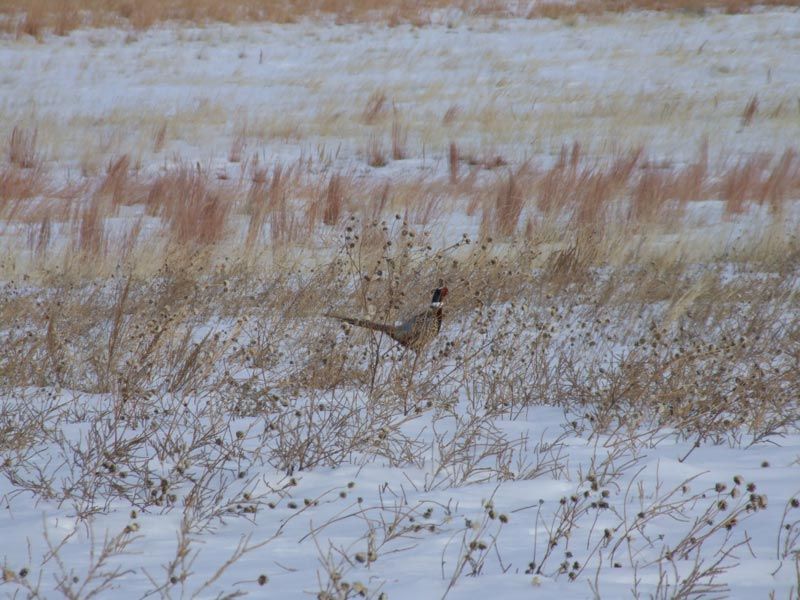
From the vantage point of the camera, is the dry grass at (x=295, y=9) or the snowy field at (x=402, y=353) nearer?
the snowy field at (x=402, y=353)

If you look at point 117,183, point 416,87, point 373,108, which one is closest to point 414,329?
point 117,183

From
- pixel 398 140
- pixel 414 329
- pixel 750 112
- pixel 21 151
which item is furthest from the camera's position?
pixel 750 112

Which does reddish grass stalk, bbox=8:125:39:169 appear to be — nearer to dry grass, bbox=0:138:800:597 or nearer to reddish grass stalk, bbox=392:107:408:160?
dry grass, bbox=0:138:800:597

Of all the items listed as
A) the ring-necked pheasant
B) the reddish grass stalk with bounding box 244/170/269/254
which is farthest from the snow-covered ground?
the ring-necked pheasant

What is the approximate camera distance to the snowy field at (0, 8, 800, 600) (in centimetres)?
217

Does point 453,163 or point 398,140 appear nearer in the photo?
point 453,163

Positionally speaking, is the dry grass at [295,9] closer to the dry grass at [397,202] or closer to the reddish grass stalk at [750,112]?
the reddish grass stalk at [750,112]

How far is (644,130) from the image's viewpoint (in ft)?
36.7

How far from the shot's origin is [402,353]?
141 inches

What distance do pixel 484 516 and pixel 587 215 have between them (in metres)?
4.83

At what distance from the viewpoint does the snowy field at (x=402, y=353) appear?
2166mm

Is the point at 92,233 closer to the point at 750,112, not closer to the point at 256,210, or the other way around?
the point at 256,210

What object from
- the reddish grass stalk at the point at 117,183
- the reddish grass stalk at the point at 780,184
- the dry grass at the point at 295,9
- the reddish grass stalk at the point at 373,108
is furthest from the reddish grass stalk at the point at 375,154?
the dry grass at the point at 295,9

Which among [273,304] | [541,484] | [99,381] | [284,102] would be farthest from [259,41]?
[541,484]
